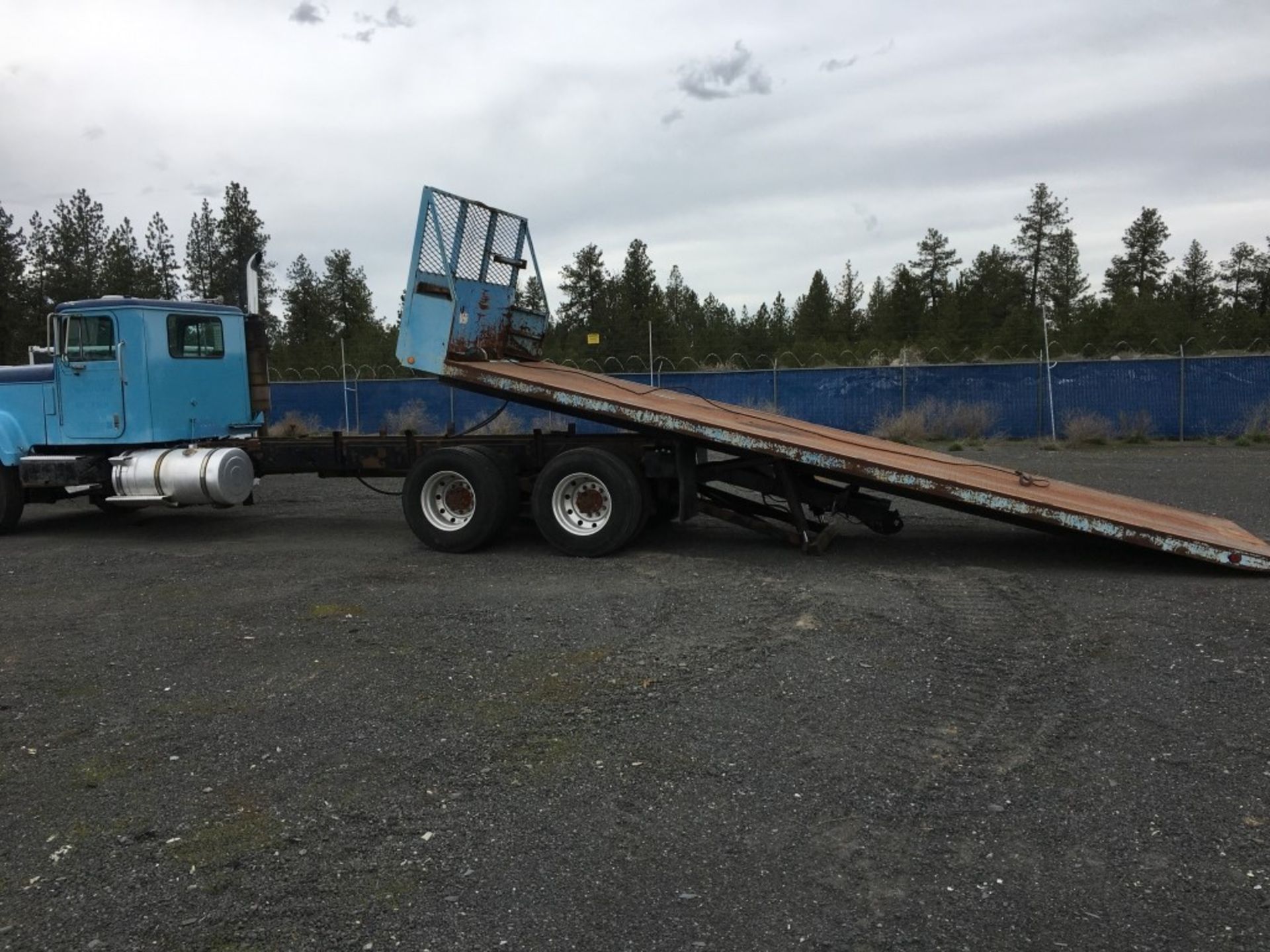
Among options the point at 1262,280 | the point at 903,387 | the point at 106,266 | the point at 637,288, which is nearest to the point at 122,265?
Result: the point at 106,266

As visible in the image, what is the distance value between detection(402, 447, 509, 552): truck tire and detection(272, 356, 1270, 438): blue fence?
1151 centimetres

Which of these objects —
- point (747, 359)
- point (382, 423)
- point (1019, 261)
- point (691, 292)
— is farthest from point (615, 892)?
point (1019, 261)

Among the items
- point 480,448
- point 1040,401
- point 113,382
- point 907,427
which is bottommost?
point 907,427

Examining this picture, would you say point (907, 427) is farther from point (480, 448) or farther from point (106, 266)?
point (106, 266)

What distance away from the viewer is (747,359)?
3153 cm

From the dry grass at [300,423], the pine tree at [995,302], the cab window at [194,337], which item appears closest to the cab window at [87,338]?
the cab window at [194,337]

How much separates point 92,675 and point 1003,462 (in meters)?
15.0

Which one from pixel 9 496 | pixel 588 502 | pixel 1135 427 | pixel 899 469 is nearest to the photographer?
pixel 899 469

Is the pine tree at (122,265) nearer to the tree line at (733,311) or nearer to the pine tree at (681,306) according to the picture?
the tree line at (733,311)

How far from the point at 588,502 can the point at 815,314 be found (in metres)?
40.4

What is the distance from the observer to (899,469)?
26.7 ft

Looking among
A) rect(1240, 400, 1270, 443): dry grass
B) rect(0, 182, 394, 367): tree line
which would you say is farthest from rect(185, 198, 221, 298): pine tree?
rect(1240, 400, 1270, 443): dry grass

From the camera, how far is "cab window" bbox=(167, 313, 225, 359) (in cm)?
1132

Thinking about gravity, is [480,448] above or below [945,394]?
below
